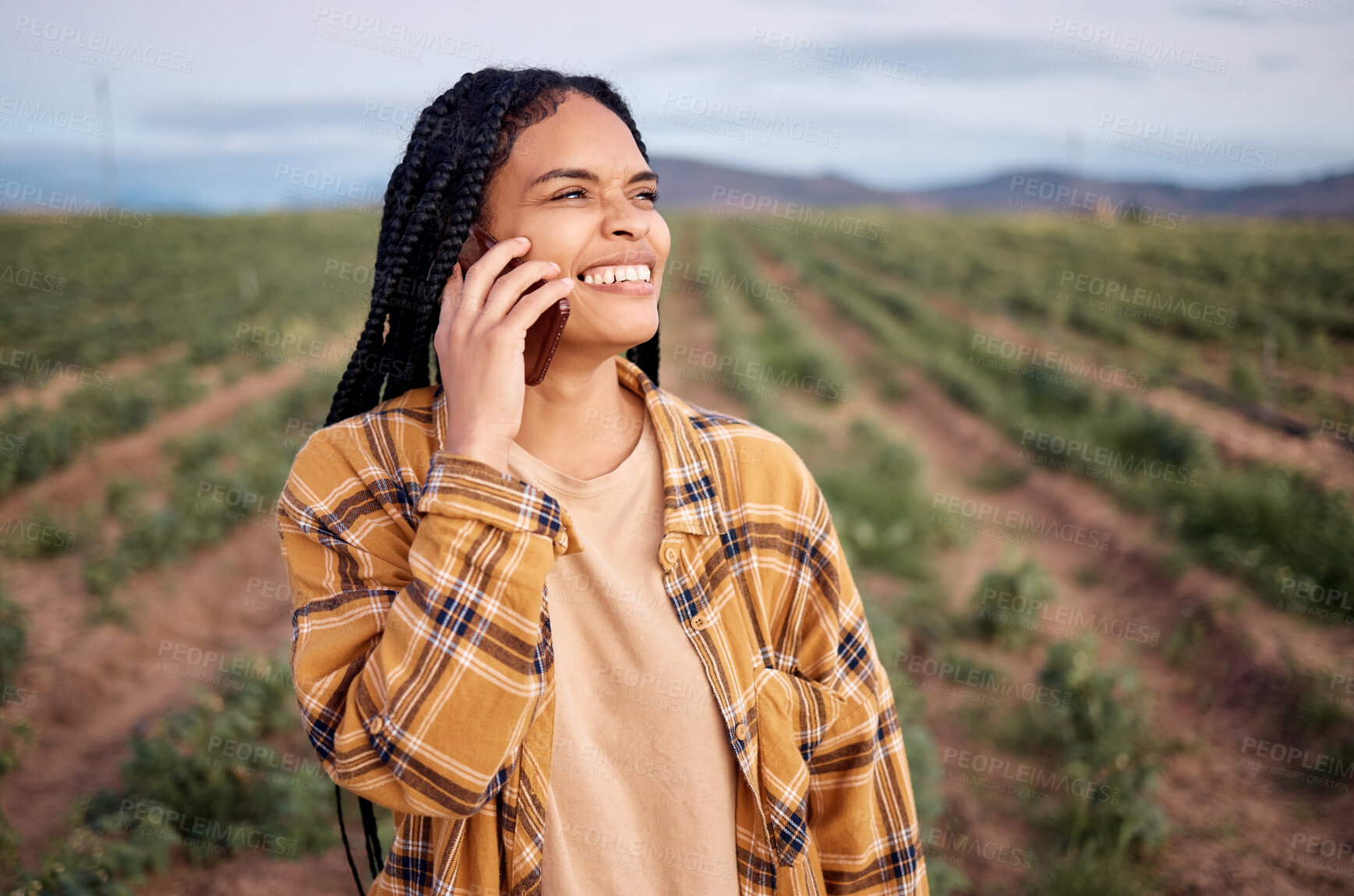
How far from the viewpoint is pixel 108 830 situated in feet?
10.6

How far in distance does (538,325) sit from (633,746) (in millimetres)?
704

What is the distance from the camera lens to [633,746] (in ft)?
4.65

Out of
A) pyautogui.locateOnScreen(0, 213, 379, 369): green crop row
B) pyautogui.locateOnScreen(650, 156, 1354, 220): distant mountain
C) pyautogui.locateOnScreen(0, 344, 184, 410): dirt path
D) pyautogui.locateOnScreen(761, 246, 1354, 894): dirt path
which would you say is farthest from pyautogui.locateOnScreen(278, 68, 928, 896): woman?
pyautogui.locateOnScreen(0, 344, 184, 410): dirt path

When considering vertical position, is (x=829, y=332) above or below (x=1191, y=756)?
above

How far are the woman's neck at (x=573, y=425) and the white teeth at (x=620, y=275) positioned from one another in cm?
16

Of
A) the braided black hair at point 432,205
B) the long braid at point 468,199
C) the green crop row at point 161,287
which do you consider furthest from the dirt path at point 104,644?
the green crop row at point 161,287

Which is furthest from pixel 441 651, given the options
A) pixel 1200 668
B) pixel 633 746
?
pixel 1200 668

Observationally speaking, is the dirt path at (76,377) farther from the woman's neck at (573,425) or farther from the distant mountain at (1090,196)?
the woman's neck at (573,425)

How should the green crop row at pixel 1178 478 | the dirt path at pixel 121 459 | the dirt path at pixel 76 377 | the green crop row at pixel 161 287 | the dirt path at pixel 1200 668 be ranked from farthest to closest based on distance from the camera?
the green crop row at pixel 161 287, the dirt path at pixel 76 377, the dirt path at pixel 121 459, the green crop row at pixel 1178 478, the dirt path at pixel 1200 668

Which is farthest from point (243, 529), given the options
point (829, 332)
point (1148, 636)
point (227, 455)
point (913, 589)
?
point (829, 332)

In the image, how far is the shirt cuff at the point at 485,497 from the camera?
1221mm

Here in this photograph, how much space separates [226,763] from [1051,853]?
3467 mm

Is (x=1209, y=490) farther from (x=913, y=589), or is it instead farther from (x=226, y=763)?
(x=226, y=763)

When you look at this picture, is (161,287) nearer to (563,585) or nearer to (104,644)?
(104,644)
